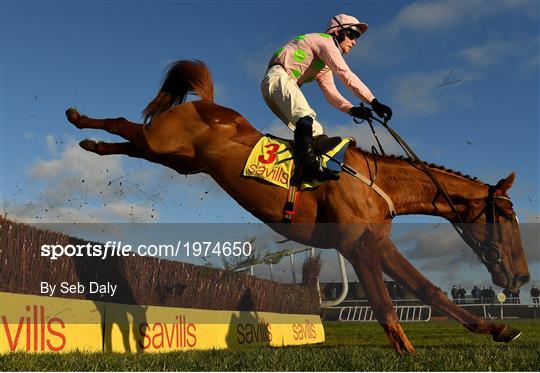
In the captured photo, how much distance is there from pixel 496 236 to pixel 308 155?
2.50 meters

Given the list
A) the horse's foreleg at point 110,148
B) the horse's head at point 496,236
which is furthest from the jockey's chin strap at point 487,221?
the horse's foreleg at point 110,148

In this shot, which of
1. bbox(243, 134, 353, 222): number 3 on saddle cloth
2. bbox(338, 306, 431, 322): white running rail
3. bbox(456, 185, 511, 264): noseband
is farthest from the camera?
bbox(338, 306, 431, 322): white running rail

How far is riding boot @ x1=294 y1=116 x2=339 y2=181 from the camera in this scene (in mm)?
5836

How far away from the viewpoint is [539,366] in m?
5.04

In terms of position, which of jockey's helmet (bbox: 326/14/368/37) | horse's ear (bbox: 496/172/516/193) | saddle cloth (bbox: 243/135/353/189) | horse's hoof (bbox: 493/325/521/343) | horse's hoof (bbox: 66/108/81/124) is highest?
jockey's helmet (bbox: 326/14/368/37)

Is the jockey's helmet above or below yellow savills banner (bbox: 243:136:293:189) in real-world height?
above

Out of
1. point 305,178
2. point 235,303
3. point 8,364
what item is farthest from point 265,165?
point 235,303

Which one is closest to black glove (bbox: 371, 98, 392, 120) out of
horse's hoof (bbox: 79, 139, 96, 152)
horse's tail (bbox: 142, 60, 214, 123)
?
horse's tail (bbox: 142, 60, 214, 123)

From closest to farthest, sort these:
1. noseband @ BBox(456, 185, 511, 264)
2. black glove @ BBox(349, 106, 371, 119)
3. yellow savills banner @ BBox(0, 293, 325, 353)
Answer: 1. black glove @ BBox(349, 106, 371, 119)
2. noseband @ BBox(456, 185, 511, 264)
3. yellow savills banner @ BBox(0, 293, 325, 353)

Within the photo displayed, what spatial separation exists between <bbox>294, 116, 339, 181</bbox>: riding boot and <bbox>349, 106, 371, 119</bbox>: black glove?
0.64 m

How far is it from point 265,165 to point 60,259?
4.38 metres

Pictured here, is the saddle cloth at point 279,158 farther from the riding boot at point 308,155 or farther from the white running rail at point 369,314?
the white running rail at point 369,314

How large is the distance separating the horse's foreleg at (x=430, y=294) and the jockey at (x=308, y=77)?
140 centimetres

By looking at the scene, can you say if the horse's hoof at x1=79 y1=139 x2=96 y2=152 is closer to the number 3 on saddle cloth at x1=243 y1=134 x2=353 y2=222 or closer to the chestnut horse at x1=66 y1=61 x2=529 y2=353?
the chestnut horse at x1=66 y1=61 x2=529 y2=353
